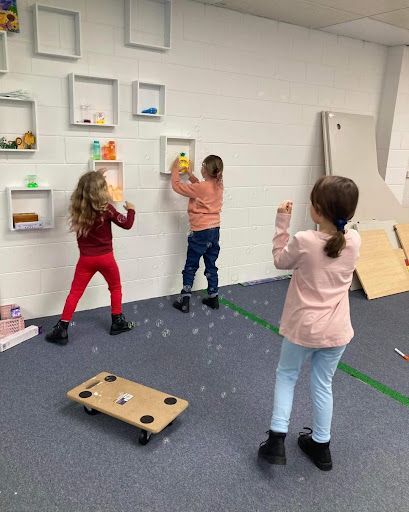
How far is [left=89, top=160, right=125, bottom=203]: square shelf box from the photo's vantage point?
3.42 m

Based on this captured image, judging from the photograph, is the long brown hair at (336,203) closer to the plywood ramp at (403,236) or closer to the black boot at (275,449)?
the black boot at (275,449)

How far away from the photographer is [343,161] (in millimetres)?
4598

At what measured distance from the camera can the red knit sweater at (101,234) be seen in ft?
9.85

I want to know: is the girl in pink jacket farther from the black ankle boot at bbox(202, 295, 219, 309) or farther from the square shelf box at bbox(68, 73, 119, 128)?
the square shelf box at bbox(68, 73, 119, 128)

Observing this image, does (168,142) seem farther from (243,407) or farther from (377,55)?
(377,55)

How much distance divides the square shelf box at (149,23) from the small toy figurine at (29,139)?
0.96 m

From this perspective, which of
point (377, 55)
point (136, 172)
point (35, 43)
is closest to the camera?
point (35, 43)

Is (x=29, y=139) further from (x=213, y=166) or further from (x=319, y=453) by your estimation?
(x=319, y=453)

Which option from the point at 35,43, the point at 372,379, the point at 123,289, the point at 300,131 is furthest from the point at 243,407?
the point at 300,131

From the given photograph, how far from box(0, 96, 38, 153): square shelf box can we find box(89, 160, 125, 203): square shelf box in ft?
1.77

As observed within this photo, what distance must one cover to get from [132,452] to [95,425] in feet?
0.90

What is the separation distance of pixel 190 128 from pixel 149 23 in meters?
0.81

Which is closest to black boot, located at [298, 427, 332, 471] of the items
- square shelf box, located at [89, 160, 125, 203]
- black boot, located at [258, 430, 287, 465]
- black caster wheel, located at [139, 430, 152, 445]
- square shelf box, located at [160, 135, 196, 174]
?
black boot, located at [258, 430, 287, 465]

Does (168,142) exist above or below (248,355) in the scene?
above
